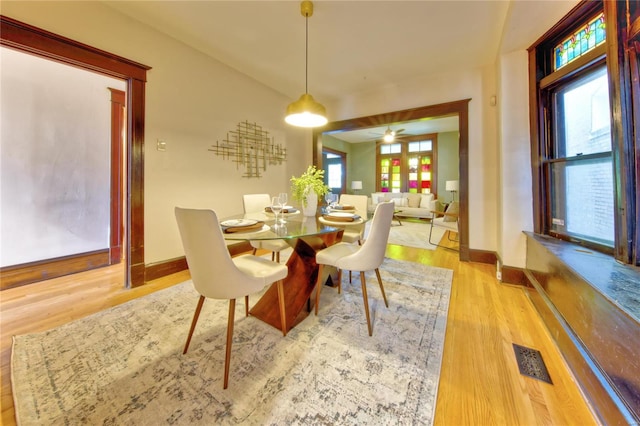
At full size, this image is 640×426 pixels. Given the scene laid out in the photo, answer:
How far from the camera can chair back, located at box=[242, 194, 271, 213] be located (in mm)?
2697

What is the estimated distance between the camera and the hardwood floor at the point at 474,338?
104 cm

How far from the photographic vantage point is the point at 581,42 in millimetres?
1756

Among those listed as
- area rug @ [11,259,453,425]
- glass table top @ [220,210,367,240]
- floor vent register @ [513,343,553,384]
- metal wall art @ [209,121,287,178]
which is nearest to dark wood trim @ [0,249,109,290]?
area rug @ [11,259,453,425]

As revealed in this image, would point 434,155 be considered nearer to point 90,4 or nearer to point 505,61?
point 505,61

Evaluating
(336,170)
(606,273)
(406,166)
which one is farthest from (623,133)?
(336,170)

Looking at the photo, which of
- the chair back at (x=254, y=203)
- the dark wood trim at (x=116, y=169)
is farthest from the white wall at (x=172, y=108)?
the dark wood trim at (x=116, y=169)

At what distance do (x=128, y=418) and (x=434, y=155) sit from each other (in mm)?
8185

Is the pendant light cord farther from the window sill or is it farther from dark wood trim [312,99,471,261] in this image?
the window sill

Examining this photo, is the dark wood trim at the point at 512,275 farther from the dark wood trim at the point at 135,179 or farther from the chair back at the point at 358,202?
the dark wood trim at the point at 135,179

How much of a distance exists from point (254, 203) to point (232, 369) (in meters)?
1.83

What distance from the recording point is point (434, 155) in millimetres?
7242

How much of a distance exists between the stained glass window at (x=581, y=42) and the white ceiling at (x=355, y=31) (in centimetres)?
21

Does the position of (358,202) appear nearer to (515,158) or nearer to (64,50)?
(515,158)

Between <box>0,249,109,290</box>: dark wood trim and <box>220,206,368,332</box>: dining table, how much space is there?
2.40 meters
